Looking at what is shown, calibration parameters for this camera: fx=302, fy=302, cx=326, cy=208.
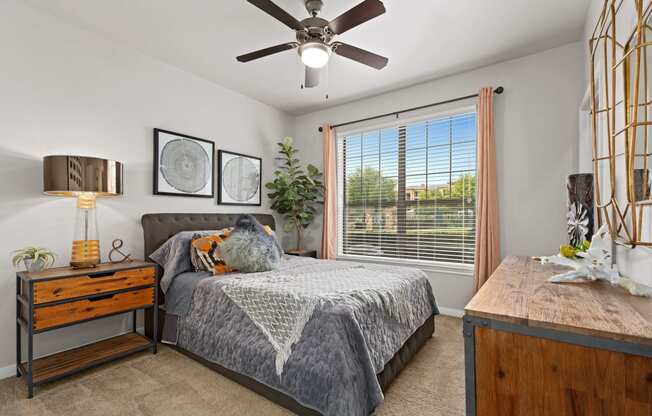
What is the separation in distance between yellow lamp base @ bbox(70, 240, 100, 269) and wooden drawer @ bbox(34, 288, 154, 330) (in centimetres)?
28

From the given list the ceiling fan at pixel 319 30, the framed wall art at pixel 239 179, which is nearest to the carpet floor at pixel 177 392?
the framed wall art at pixel 239 179

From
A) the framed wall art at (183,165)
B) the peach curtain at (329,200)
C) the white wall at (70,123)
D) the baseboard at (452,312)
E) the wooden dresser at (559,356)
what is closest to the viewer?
the wooden dresser at (559,356)

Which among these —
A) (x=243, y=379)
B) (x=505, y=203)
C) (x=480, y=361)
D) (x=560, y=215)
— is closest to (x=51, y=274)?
(x=243, y=379)

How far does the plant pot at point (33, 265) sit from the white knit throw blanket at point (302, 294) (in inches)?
50.9

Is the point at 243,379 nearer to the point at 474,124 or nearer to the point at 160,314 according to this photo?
the point at 160,314

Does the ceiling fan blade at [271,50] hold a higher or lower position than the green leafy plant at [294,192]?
higher

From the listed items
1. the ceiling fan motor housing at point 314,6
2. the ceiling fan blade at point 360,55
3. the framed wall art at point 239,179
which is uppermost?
the ceiling fan motor housing at point 314,6

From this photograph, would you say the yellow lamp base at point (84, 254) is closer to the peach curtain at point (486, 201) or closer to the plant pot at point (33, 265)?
the plant pot at point (33, 265)

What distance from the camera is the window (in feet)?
A: 11.4

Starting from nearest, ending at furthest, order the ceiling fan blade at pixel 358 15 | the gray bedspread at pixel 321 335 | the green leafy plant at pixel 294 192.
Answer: the gray bedspread at pixel 321 335
the ceiling fan blade at pixel 358 15
the green leafy plant at pixel 294 192

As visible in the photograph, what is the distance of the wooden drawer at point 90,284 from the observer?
199 cm

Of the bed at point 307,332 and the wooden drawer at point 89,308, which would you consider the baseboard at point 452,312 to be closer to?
the bed at point 307,332

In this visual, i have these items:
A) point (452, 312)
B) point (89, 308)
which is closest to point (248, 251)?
point (89, 308)

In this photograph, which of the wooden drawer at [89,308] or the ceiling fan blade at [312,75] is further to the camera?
the ceiling fan blade at [312,75]
